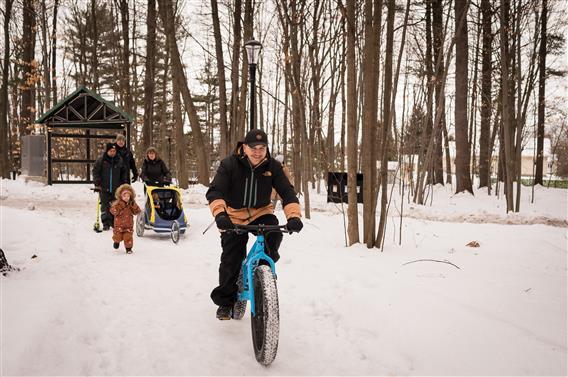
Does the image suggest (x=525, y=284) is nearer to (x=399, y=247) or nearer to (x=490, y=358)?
(x=490, y=358)

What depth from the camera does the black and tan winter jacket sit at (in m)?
3.91

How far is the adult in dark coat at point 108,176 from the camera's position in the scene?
373 inches

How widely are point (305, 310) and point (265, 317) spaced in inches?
58.8

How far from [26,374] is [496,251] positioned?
6.91 metres

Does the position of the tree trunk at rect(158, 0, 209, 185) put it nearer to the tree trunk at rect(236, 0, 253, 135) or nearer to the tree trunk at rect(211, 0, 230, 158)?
the tree trunk at rect(211, 0, 230, 158)

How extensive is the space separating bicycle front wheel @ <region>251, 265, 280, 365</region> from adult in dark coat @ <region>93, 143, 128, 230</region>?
704cm

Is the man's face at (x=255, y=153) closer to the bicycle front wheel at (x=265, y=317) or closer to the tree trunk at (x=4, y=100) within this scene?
the bicycle front wheel at (x=265, y=317)

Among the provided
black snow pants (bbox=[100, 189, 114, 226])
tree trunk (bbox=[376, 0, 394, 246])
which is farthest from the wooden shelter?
Result: tree trunk (bbox=[376, 0, 394, 246])

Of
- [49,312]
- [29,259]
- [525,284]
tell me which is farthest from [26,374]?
[525,284]

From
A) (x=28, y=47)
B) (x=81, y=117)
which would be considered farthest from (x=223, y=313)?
(x=28, y=47)

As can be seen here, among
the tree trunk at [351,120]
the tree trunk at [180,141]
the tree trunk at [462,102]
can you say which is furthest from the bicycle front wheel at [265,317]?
the tree trunk at [462,102]

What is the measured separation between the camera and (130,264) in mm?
6680

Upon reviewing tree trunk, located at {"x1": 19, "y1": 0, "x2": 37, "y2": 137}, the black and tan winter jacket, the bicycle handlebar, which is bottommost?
the bicycle handlebar

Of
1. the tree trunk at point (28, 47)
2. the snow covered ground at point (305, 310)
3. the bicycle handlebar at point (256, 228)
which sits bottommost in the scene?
the snow covered ground at point (305, 310)
